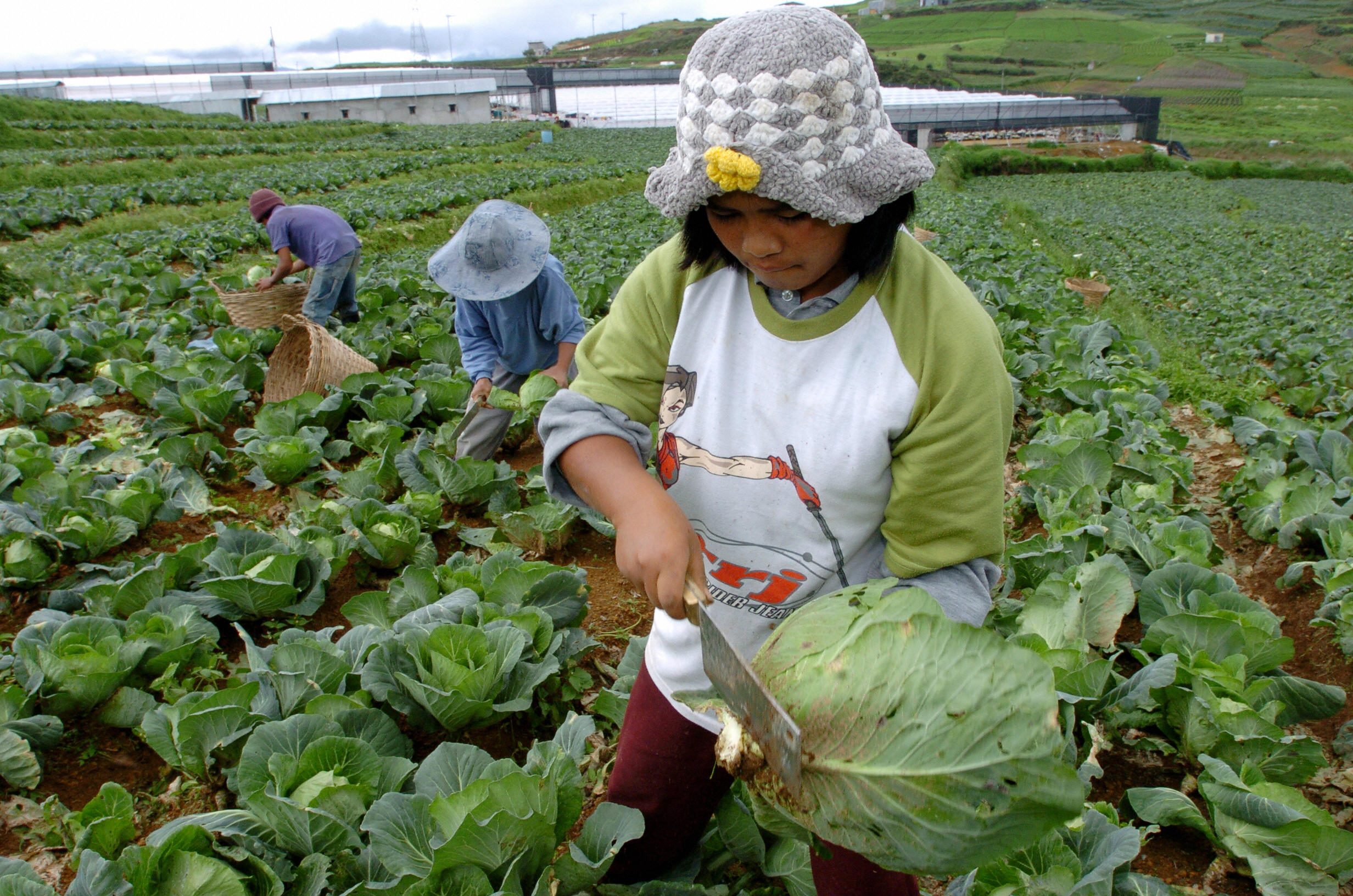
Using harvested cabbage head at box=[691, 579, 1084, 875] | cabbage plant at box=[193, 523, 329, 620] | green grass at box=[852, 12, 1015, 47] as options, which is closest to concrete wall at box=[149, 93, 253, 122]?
cabbage plant at box=[193, 523, 329, 620]

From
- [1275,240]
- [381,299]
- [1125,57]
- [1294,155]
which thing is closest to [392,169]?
[381,299]

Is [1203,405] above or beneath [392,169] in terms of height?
beneath

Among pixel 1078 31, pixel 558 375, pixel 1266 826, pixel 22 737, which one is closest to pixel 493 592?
pixel 22 737

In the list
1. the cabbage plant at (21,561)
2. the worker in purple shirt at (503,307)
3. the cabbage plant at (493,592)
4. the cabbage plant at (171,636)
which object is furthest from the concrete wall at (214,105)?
the cabbage plant at (493,592)

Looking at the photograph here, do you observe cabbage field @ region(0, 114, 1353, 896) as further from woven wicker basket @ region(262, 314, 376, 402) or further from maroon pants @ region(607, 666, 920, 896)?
woven wicker basket @ region(262, 314, 376, 402)

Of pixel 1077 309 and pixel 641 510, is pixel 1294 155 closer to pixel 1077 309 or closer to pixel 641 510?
pixel 1077 309

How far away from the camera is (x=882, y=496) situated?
1.51 m

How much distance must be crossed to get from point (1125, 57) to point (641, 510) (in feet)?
333

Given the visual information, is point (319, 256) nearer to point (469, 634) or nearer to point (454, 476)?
point (454, 476)

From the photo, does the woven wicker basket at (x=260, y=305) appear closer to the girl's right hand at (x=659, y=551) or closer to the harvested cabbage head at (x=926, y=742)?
the girl's right hand at (x=659, y=551)

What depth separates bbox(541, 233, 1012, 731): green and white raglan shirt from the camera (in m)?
1.34

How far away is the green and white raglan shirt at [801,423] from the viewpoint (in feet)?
4.40

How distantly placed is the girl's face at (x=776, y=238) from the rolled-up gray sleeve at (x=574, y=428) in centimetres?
38

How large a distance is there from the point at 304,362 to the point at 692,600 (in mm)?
5030
